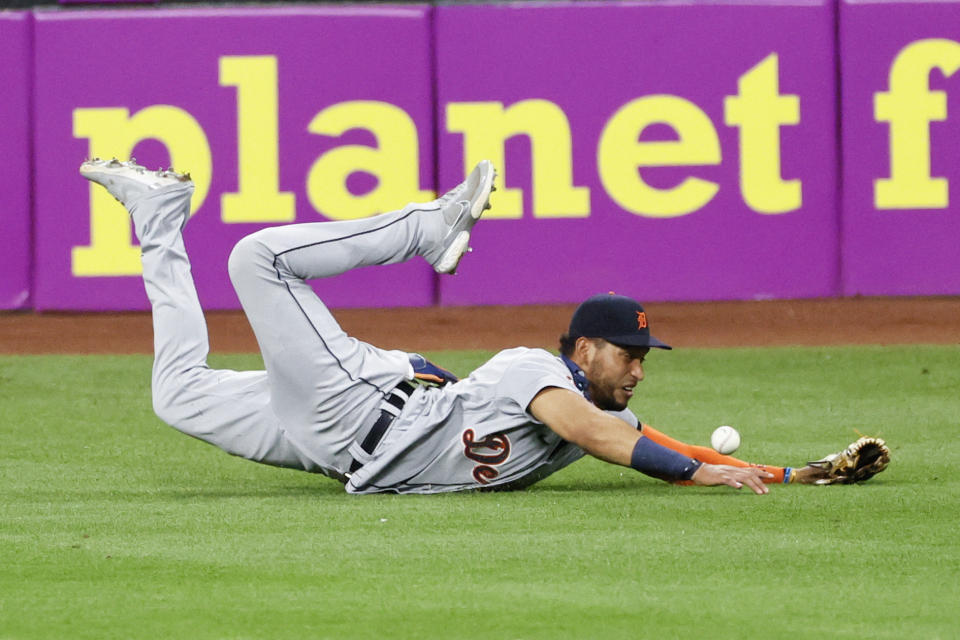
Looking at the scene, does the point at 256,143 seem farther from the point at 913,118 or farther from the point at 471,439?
the point at 471,439

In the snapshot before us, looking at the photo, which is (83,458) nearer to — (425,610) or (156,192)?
(156,192)

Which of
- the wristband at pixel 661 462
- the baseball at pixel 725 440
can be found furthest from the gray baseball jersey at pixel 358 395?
the baseball at pixel 725 440

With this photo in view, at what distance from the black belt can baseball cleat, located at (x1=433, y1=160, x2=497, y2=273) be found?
429 mm

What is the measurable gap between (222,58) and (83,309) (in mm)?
2097

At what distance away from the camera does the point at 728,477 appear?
17.2 ft

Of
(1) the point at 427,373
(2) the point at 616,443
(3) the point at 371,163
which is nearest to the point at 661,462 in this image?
(2) the point at 616,443

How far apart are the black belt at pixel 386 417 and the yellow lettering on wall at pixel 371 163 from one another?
21.1ft

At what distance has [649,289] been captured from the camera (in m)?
12.0

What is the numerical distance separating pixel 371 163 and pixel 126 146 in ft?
5.87

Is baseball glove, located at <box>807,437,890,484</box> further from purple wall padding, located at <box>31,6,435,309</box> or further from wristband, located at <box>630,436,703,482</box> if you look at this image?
purple wall padding, located at <box>31,6,435,309</box>

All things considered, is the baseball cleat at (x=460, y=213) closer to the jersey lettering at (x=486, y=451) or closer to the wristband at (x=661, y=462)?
the jersey lettering at (x=486, y=451)

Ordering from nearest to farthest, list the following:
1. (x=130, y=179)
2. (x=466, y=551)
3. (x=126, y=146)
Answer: (x=466, y=551) < (x=130, y=179) < (x=126, y=146)

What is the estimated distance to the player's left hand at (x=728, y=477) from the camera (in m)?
5.24

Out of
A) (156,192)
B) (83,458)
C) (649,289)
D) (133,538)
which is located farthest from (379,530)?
(649,289)
